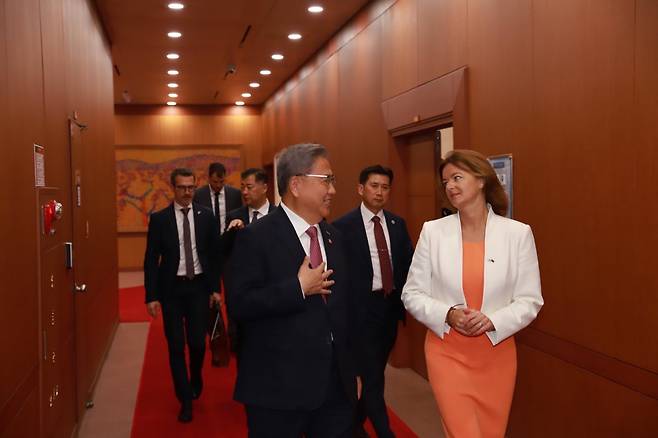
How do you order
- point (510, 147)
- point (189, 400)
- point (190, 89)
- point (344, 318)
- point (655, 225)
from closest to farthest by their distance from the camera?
1. point (344, 318)
2. point (655, 225)
3. point (510, 147)
4. point (189, 400)
5. point (190, 89)

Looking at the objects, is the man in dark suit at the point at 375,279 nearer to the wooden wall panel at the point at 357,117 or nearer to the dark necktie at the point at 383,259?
the dark necktie at the point at 383,259

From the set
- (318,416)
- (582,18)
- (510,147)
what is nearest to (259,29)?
(510,147)

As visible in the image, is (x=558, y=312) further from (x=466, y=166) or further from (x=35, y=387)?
(x=35, y=387)

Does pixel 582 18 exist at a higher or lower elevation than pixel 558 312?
higher

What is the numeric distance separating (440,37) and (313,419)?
3702mm

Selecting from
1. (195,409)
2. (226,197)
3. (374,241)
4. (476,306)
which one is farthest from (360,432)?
(226,197)

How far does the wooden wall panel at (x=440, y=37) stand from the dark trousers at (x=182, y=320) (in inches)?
101

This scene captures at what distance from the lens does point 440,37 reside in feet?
17.8

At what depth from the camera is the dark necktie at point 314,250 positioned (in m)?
2.61

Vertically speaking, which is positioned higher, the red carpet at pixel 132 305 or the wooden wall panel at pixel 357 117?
the wooden wall panel at pixel 357 117

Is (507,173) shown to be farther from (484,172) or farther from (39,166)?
(39,166)

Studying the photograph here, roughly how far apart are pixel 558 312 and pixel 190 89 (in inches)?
424

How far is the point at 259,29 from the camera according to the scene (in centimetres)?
841

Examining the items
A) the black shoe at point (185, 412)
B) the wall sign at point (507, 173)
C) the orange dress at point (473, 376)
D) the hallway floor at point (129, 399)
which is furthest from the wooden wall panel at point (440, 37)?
the black shoe at point (185, 412)
